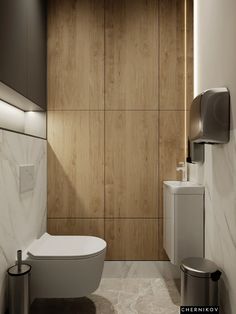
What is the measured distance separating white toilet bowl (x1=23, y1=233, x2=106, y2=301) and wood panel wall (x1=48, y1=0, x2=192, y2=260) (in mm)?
729

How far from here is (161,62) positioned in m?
2.59

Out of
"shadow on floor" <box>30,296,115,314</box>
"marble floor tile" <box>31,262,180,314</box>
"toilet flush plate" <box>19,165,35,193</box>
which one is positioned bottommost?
"shadow on floor" <box>30,296,115,314</box>

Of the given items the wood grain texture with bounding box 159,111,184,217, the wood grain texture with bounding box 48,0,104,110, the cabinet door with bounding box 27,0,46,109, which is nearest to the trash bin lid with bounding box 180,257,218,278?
the wood grain texture with bounding box 159,111,184,217

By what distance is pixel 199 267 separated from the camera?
1712 mm

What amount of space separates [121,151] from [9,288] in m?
1.43

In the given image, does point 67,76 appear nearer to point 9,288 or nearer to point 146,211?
point 146,211

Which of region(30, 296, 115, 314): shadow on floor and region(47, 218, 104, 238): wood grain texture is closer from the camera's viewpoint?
region(30, 296, 115, 314): shadow on floor

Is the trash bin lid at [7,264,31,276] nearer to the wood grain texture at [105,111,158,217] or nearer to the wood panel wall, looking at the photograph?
the wood panel wall

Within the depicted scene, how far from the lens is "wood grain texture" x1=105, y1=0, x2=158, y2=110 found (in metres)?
2.58

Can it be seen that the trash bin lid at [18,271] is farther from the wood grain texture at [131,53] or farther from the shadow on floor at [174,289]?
the wood grain texture at [131,53]

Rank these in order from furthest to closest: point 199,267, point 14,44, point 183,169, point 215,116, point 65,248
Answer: point 183,169, point 65,248, point 14,44, point 199,267, point 215,116

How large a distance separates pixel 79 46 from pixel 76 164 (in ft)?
3.67

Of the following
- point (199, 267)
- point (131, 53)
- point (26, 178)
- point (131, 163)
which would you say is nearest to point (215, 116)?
point (199, 267)

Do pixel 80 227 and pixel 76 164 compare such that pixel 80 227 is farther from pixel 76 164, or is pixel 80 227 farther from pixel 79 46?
pixel 79 46
